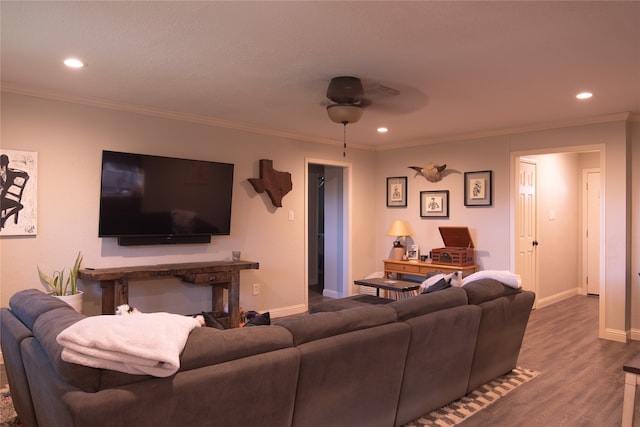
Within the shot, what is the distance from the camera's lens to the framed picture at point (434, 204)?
6.00 metres

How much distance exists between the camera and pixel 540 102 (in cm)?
410

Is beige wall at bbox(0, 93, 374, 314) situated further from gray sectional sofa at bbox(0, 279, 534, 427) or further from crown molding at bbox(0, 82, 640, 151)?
gray sectional sofa at bbox(0, 279, 534, 427)

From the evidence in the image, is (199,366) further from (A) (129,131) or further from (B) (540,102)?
(B) (540,102)

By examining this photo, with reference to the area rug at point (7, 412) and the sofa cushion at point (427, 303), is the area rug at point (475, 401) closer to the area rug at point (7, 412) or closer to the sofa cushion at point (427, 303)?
the sofa cushion at point (427, 303)

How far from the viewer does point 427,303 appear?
2.62 meters

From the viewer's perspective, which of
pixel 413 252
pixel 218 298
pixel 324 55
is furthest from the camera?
pixel 413 252

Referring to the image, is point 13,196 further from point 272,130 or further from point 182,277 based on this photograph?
point 272,130

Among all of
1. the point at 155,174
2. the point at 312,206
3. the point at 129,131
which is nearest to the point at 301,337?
the point at 155,174

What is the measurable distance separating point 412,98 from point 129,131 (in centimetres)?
272

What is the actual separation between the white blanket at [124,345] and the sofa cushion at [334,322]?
57cm

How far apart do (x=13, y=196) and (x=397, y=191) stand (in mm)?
4670

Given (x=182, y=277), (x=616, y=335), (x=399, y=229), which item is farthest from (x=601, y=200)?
(x=182, y=277)

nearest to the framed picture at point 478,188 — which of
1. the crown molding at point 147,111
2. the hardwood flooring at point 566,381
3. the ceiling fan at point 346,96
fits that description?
the hardwood flooring at point 566,381

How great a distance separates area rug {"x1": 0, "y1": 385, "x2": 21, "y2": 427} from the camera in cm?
258
